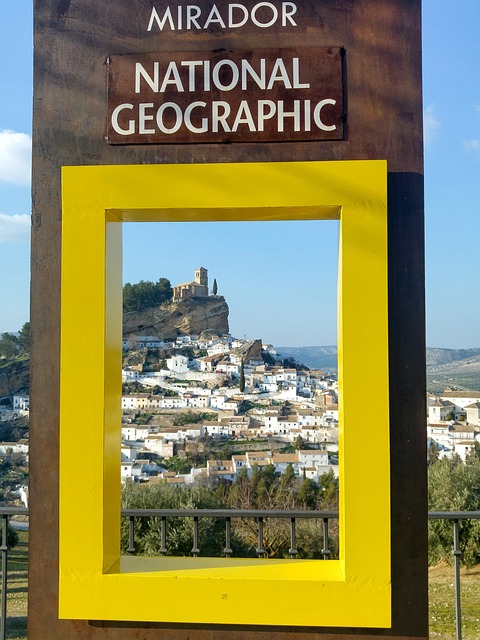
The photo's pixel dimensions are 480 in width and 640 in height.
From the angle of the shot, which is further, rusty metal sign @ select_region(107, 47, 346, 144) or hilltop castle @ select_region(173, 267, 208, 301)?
hilltop castle @ select_region(173, 267, 208, 301)

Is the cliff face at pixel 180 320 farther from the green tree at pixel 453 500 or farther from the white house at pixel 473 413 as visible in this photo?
the green tree at pixel 453 500

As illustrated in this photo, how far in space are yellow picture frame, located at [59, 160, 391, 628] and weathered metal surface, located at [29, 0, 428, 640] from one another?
0.06 metres

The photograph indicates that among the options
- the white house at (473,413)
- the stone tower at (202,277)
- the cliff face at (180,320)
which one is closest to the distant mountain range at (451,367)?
the cliff face at (180,320)

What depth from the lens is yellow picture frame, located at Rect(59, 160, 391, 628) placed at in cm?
185

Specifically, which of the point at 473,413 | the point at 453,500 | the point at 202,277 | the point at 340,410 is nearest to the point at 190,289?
the point at 202,277

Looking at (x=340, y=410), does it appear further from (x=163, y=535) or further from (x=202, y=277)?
(x=202, y=277)

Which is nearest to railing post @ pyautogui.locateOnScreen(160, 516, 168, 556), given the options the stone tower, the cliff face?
the cliff face

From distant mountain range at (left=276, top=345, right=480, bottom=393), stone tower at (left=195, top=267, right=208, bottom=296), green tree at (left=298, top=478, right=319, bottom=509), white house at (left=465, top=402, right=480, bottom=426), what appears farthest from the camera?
green tree at (left=298, top=478, right=319, bottom=509)

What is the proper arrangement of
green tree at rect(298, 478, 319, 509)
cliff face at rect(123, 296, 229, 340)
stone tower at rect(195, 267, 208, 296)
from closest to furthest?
cliff face at rect(123, 296, 229, 340)
stone tower at rect(195, 267, 208, 296)
green tree at rect(298, 478, 319, 509)

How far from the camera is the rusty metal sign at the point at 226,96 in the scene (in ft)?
6.44

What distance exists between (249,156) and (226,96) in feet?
0.73

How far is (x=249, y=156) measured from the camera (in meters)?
1.98

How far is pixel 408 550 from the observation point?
6.17ft

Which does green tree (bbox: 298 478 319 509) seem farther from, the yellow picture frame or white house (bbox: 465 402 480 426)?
the yellow picture frame
